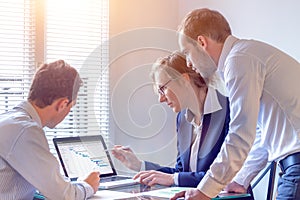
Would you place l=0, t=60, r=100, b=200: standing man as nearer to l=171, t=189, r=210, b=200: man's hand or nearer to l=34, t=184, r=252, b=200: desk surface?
l=34, t=184, r=252, b=200: desk surface

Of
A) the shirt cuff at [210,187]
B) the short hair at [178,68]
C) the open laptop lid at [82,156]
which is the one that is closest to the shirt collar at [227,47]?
the short hair at [178,68]

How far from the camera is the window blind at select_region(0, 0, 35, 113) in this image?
9.07 ft

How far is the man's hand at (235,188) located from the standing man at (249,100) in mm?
205

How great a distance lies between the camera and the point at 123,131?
2695 millimetres

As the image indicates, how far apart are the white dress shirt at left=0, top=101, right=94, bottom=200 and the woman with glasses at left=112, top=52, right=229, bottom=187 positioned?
0.55m

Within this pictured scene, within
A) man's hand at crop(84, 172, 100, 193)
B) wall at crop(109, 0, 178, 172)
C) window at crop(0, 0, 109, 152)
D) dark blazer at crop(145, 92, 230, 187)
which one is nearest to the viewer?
man's hand at crop(84, 172, 100, 193)

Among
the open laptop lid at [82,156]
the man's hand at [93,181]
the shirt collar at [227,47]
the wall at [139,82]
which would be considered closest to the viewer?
the shirt collar at [227,47]

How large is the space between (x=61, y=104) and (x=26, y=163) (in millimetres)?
306

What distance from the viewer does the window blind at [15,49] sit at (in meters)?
2.76

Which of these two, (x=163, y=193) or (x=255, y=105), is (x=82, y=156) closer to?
(x=163, y=193)

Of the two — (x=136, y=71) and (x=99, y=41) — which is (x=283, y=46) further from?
(x=99, y=41)

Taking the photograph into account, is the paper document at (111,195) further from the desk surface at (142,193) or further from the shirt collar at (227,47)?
the shirt collar at (227,47)

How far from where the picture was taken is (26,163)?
1635 millimetres

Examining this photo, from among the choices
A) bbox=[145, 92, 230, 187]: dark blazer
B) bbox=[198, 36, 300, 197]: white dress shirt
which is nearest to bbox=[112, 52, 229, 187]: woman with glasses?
bbox=[145, 92, 230, 187]: dark blazer
